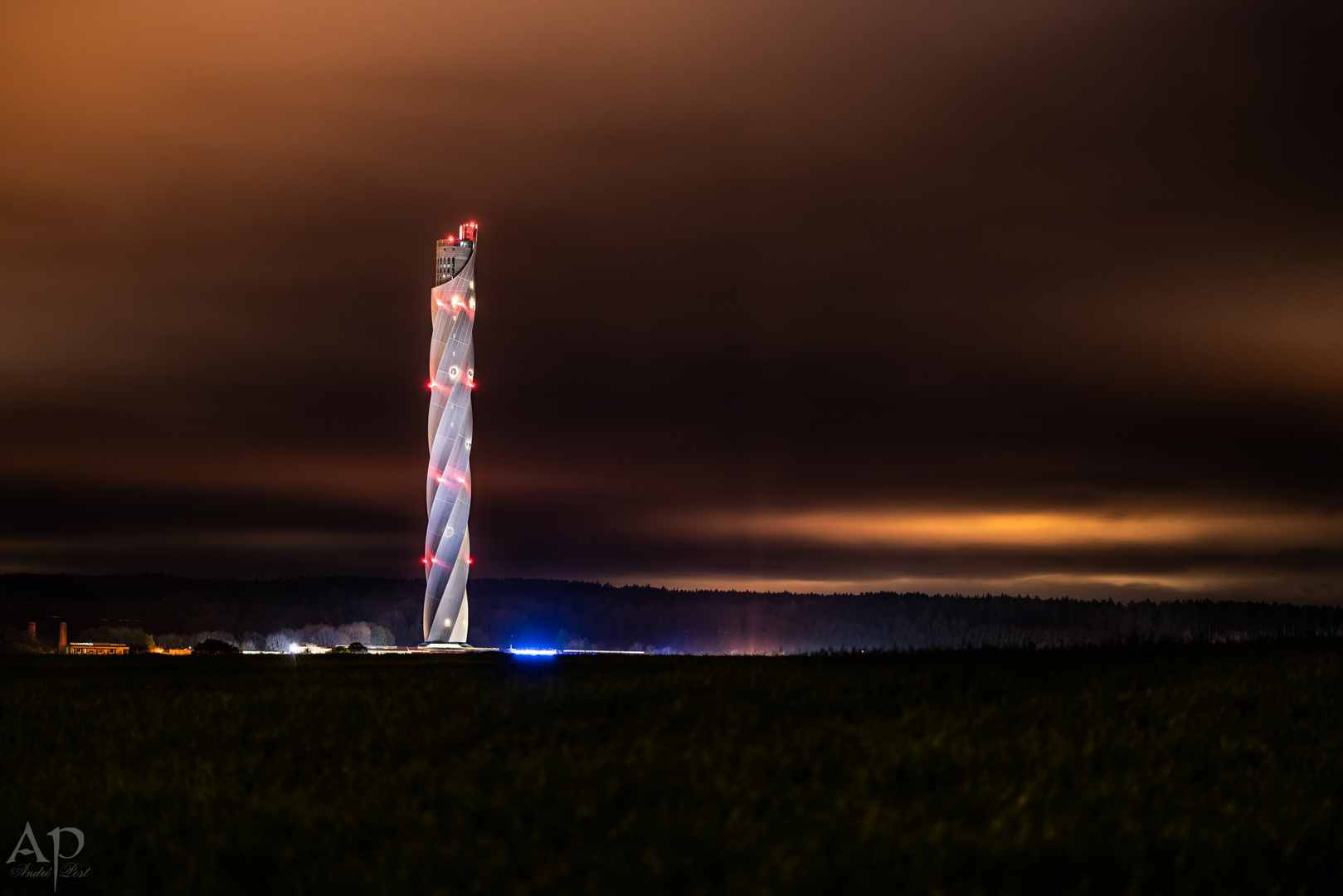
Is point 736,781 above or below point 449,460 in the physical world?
below

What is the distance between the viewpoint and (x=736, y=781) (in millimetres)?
15805

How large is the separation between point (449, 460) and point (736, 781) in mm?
90009

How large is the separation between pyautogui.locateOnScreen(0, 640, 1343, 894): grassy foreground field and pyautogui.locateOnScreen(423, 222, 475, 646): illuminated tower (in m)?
79.4

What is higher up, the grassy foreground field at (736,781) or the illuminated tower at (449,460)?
the illuminated tower at (449,460)

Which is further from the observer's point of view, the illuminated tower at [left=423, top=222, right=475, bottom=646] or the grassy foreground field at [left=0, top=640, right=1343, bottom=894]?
the illuminated tower at [left=423, top=222, right=475, bottom=646]

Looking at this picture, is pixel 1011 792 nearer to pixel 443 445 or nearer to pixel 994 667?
pixel 994 667

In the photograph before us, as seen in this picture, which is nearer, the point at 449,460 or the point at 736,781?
the point at 736,781

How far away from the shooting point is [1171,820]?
14.3 m

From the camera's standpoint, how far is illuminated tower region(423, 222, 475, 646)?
104 meters

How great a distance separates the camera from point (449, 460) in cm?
10388

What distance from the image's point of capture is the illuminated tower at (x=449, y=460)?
4094 inches

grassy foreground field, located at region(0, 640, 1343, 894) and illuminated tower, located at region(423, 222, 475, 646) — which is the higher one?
illuminated tower, located at region(423, 222, 475, 646)

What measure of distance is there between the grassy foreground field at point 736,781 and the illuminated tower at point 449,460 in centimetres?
7938

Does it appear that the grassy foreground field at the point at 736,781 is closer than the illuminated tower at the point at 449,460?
Yes
